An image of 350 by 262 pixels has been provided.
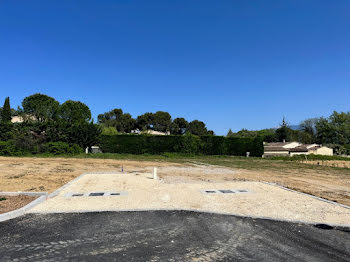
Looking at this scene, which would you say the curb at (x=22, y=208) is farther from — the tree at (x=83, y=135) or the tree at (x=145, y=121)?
the tree at (x=145, y=121)

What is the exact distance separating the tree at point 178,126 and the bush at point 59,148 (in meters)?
43.6

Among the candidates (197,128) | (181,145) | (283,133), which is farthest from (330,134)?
(181,145)

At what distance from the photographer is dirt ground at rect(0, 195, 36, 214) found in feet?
22.0

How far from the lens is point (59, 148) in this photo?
27.9m

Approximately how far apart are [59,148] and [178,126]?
4673 cm

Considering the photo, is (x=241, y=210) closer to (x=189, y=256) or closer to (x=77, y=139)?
(x=189, y=256)

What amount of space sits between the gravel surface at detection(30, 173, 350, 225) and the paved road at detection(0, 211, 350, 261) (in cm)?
68

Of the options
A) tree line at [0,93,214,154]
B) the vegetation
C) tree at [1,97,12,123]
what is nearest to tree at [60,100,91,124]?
tree line at [0,93,214,154]

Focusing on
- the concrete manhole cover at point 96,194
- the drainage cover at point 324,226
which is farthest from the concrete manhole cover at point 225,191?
the drainage cover at point 324,226

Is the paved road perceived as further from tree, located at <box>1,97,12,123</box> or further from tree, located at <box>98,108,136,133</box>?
tree, located at <box>98,108,136,133</box>

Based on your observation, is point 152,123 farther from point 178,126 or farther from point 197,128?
point 197,128

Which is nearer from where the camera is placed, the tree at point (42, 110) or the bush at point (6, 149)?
the bush at point (6, 149)

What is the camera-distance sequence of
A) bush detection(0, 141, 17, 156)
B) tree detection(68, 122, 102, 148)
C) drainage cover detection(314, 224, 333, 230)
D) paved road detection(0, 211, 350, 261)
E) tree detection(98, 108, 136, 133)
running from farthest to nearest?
tree detection(98, 108, 136, 133) < tree detection(68, 122, 102, 148) < bush detection(0, 141, 17, 156) < drainage cover detection(314, 224, 333, 230) < paved road detection(0, 211, 350, 261)

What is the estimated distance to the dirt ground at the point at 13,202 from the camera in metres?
6.70
